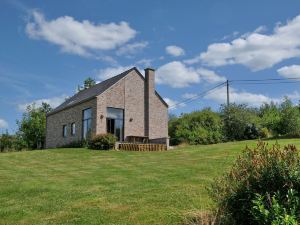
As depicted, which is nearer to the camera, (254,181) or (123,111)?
(254,181)

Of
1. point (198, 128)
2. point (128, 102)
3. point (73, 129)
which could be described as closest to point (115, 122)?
point (128, 102)

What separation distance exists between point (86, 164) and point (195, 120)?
33101 millimetres

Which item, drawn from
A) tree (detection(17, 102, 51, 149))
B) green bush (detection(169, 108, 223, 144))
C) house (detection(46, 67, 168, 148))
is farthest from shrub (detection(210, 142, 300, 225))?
tree (detection(17, 102, 51, 149))

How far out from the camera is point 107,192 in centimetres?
1138

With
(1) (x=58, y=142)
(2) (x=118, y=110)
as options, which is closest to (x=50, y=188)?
(2) (x=118, y=110)

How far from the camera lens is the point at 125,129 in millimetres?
34031

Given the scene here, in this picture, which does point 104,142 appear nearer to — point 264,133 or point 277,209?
point 264,133

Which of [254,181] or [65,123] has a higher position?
[65,123]

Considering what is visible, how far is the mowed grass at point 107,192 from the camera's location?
9.02 m

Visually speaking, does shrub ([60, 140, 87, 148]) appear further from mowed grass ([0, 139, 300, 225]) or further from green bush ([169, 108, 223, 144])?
mowed grass ([0, 139, 300, 225])

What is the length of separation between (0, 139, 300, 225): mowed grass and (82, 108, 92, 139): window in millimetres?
15296

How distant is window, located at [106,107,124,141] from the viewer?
3316cm

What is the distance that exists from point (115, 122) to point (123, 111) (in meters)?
1.25

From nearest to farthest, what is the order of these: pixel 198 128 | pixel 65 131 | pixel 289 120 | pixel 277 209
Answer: pixel 277 209 → pixel 289 120 → pixel 65 131 → pixel 198 128
